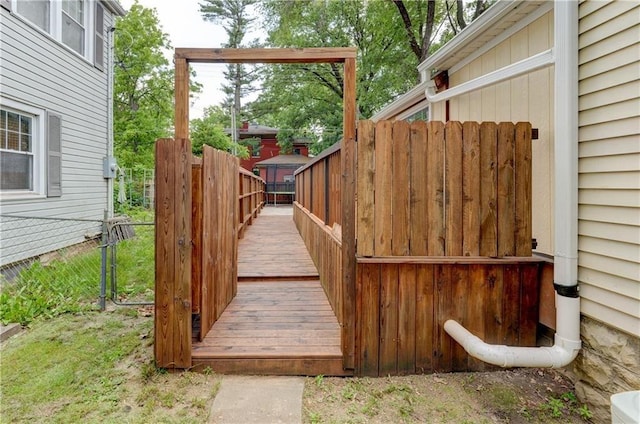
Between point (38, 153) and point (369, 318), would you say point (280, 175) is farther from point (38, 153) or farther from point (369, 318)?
point (369, 318)

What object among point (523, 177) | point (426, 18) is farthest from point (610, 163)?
point (426, 18)

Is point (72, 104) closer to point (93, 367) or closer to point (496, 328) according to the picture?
point (93, 367)

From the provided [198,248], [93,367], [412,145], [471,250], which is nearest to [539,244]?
[471,250]

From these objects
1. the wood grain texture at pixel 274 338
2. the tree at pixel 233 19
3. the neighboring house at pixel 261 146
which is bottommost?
the wood grain texture at pixel 274 338

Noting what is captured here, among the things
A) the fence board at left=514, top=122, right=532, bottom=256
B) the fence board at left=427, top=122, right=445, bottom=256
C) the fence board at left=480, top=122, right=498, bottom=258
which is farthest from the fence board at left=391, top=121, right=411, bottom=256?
the fence board at left=514, top=122, right=532, bottom=256

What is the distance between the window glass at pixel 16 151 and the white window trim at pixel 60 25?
1503 mm

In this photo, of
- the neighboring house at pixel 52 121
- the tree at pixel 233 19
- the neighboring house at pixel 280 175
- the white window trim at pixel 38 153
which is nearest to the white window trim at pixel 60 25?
the neighboring house at pixel 52 121

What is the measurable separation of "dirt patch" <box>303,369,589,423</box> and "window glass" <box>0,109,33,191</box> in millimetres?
5637

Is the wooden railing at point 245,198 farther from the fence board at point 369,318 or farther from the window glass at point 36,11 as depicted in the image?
the fence board at point 369,318

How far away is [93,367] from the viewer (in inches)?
106

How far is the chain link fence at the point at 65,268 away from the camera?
3.87m

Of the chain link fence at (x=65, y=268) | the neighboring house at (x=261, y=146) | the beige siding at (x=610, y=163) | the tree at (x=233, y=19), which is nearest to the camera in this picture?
the beige siding at (x=610, y=163)

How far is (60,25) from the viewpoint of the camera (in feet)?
20.7

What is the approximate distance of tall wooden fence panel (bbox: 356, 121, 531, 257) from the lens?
2629mm
